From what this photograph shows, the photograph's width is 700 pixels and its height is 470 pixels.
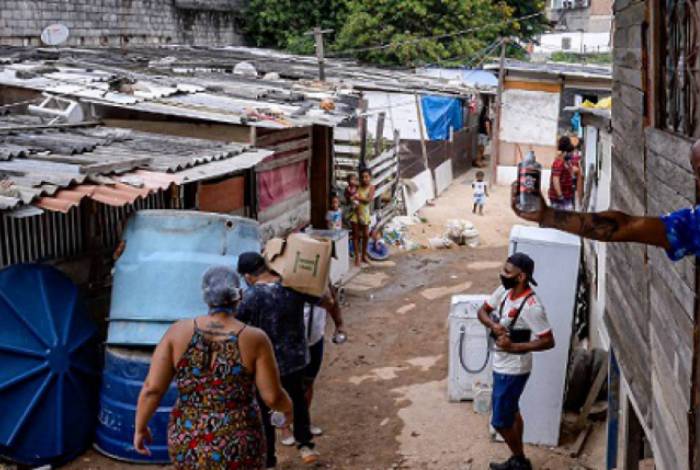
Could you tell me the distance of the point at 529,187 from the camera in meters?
3.14

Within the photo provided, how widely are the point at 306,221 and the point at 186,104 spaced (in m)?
3.44

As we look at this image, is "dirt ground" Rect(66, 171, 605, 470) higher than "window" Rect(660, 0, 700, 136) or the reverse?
the reverse

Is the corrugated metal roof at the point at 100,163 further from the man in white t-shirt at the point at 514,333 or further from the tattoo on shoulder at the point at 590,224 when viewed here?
the tattoo on shoulder at the point at 590,224

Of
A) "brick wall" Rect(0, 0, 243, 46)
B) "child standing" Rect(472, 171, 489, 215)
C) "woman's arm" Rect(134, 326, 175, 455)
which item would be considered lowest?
"child standing" Rect(472, 171, 489, 215)

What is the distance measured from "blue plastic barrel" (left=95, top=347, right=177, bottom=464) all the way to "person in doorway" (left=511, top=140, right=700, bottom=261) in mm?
4687

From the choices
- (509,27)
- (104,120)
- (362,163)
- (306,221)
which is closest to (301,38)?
(509,27)

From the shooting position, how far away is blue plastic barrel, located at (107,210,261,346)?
23.8 ft

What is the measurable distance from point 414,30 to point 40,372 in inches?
969

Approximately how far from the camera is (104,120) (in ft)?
35.6

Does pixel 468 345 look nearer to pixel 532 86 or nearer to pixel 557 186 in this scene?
pixel 557 186

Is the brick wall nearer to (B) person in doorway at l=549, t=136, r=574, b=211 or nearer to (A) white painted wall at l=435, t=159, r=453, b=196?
(A) white painted wall at l=435, t=159, r=453, b=196

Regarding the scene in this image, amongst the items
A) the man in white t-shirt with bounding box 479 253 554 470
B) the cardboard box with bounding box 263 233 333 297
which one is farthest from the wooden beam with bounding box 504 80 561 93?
the cardboard box with bounding box 263 233 333 297

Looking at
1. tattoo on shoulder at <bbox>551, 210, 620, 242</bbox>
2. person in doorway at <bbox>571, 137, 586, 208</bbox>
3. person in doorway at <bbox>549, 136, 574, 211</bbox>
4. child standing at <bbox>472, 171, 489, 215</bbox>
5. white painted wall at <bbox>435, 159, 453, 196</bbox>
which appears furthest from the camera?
white painted wall at <bbox>435, 159, 453, 196</bbox>

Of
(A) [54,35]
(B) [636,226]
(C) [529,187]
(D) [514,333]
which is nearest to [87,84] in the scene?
(D) [514,333]
